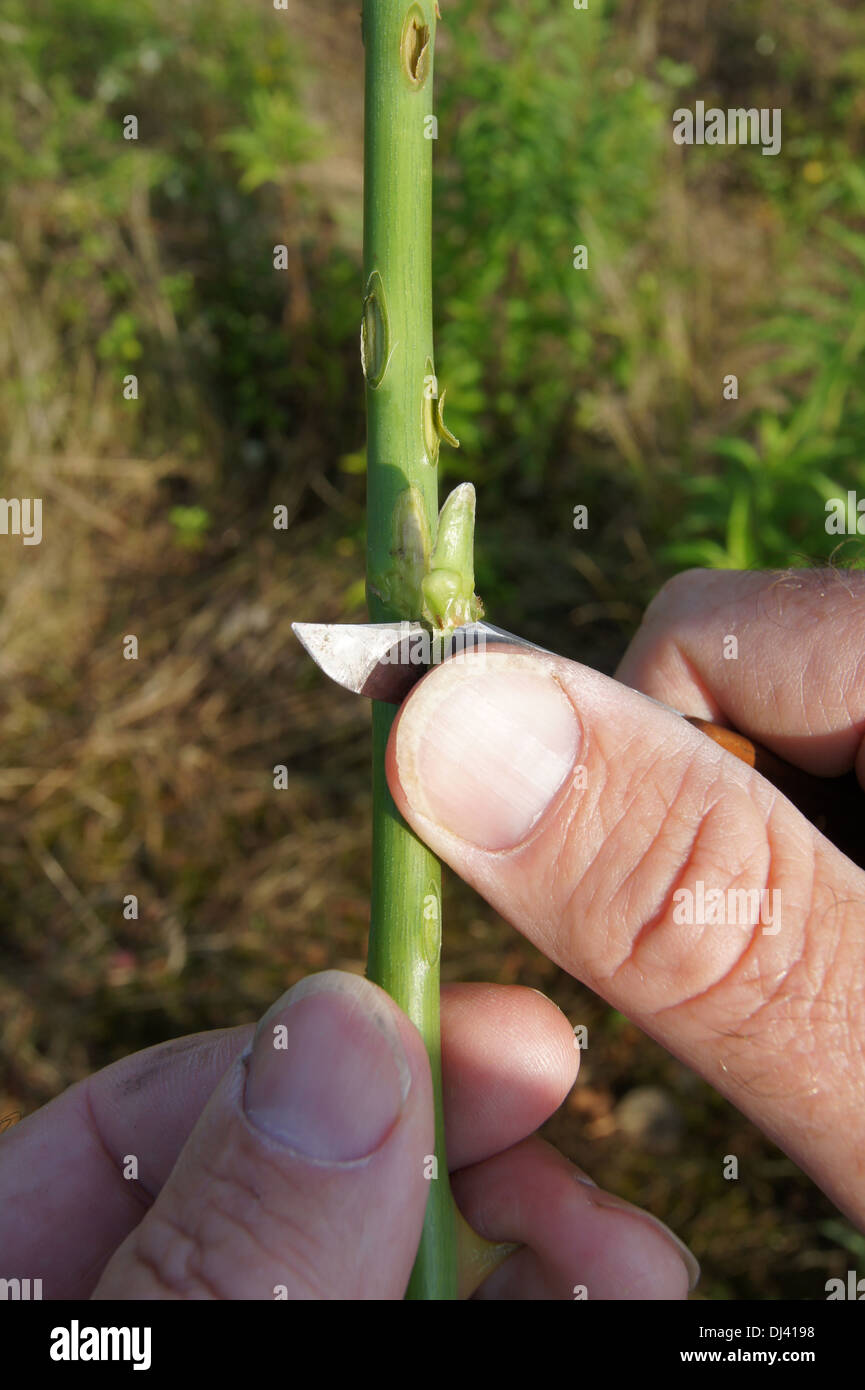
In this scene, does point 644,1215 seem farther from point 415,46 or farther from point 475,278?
point 475,278

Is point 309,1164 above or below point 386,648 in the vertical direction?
below

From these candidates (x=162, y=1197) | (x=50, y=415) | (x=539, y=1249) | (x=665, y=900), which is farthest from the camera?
(x=50, y=415)

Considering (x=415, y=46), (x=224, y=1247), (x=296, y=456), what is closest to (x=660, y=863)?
(x=224, y=1247)

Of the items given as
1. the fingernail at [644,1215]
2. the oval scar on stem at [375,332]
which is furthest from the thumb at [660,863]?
the fingernail at [644,1215]

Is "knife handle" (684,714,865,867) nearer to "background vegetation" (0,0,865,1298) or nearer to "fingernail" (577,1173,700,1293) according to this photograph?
"fingernail" (577,1173,700,1293)

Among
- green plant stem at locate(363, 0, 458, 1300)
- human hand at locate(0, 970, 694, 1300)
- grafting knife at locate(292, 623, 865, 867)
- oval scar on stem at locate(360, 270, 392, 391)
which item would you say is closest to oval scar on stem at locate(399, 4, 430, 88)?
green plant stem at locate(363, 0, 458, 1300)

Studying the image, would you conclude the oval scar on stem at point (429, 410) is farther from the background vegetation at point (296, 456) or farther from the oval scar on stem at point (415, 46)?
the background vegetation at point (296, 456)
